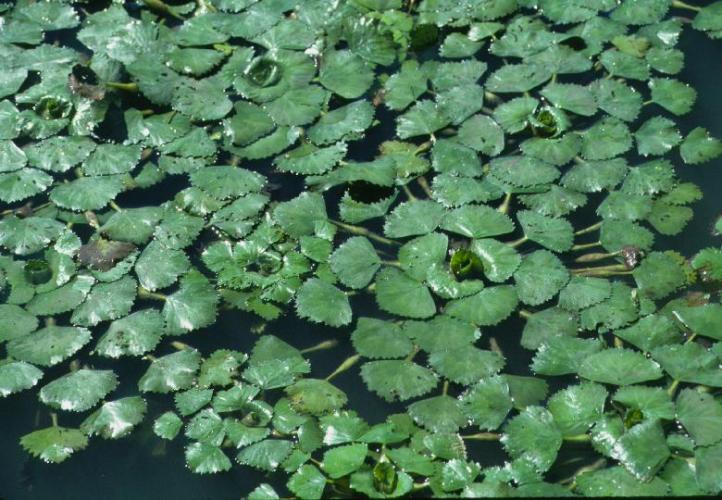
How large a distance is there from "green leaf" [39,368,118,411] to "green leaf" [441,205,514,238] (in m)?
0.80

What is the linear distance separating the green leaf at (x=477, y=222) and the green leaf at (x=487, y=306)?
5.9 inches

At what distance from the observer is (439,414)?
1.77 metres

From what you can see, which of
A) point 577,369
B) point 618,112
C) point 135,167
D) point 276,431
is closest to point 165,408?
point 276,431

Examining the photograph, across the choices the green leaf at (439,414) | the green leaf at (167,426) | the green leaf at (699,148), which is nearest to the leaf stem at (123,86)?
the green leaf at (167,426)

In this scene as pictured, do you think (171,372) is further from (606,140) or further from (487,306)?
(606,140)

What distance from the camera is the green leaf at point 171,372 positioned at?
6.14 ft

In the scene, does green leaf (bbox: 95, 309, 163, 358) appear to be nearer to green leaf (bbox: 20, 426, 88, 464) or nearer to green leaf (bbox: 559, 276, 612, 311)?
green leaf (bbox: 20, 426, 88, 464)

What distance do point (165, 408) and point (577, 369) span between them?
835 millimetres

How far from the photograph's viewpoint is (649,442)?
1.68m

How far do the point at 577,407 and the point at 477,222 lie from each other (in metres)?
0.49

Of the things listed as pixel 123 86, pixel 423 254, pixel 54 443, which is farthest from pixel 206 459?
pixel 123 86

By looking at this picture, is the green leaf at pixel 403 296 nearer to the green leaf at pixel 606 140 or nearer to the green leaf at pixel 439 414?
the green leaf at pixel 439 414

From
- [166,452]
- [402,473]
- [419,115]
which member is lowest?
[166,452]

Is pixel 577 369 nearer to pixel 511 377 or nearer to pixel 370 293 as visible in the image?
pixel 511 377
